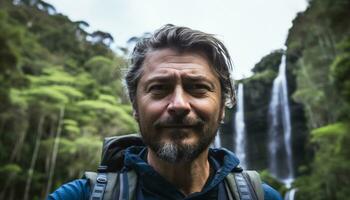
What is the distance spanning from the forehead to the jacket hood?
0.23 metres

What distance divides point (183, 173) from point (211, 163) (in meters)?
0.14

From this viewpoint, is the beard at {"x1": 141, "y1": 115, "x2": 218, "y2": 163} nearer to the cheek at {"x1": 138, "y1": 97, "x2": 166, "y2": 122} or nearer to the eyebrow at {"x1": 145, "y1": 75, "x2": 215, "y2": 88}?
the cheek at {"x1": 138, "y1": 97, "x2": 166, "y2": 122}

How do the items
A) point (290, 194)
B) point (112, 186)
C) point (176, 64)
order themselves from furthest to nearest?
point (290, 194), point (176, 64), point (112, 186)

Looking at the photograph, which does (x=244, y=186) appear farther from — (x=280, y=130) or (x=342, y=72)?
(x=280, y=130)

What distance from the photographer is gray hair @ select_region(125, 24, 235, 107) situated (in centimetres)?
111

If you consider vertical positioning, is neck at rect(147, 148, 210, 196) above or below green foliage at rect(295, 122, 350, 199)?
above

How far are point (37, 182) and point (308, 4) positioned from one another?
1129 centimetres

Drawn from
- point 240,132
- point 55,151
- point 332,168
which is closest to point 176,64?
point 332,168

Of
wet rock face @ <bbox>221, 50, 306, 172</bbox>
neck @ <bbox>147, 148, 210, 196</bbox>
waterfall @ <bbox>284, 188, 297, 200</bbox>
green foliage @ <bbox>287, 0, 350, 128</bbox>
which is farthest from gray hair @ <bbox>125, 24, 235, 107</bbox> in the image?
wet rock face @ <bbox>221, 50, 306, 172</bbox>

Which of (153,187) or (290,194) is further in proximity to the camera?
(290,194)

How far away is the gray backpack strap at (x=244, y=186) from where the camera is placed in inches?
39.6

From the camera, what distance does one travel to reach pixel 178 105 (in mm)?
975

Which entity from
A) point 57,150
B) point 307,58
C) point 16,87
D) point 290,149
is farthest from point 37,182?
point 307,58

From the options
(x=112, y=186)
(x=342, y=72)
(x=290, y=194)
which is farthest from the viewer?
(x=290, y=194)
